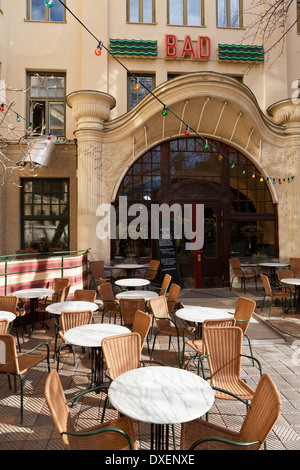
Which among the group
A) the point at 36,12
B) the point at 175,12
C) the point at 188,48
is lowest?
the point at 188,48

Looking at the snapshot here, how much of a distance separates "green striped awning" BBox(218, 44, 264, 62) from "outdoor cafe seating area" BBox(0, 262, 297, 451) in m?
9.43

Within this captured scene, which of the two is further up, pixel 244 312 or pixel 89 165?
pixel 89 165

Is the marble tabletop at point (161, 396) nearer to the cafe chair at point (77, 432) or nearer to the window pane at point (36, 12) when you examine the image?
the cafe chair at point (77, 432)

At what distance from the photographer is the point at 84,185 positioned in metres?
9.62

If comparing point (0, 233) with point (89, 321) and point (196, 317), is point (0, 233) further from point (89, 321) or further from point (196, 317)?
point (196, 317)

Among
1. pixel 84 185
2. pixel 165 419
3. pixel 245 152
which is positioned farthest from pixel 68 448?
pixel 245 152

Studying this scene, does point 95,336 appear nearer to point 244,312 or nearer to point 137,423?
point 137,423

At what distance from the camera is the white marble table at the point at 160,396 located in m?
2.12

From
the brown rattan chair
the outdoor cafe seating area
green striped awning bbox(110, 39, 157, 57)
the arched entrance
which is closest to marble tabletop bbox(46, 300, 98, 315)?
the outdoor cafe seating area

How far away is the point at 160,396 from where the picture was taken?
2.35 metres

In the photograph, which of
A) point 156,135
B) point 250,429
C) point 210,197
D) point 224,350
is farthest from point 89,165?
point 250,429

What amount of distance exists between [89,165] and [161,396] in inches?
322

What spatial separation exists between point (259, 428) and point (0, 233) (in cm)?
1033

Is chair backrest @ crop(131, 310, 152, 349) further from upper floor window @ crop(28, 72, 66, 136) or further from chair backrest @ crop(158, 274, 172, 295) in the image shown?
upper floor window @ crop(28, 72, 66, 136)
